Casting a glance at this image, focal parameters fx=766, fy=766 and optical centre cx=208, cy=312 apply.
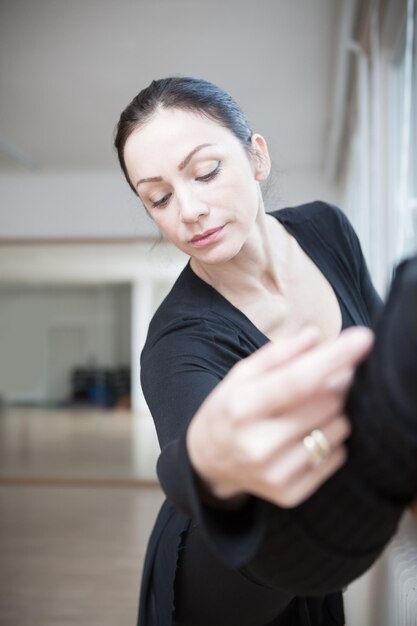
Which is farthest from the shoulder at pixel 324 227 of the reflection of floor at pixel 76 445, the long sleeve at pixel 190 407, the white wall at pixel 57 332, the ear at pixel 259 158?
the white wall at pixel 57 332

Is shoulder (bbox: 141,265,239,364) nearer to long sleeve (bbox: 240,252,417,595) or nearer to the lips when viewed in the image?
the lips

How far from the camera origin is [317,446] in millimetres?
463

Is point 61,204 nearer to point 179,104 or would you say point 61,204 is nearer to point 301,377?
point 179,104

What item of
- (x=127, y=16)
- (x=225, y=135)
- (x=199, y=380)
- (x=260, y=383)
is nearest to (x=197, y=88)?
(x=225, y=135)

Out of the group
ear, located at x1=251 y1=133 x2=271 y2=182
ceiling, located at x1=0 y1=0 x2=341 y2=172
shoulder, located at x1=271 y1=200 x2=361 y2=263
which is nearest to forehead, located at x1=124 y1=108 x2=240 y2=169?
ear, located at x1=251 y1=133 x2=271 y2=182

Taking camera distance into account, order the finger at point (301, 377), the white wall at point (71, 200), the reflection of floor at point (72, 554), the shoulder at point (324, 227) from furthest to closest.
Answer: the white wall at point (71, 200) < the reflection of floor at point (72, 554) < the shoulder at point (324, 227) < the finger at point (301, 377)

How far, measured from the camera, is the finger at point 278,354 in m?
0.44

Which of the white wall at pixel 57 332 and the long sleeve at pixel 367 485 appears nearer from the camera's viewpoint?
the long sleeve at pixel 367 485

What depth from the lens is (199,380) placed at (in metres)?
0.73

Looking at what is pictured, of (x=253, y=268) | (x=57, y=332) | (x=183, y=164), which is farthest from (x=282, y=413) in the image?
(x=57, y=332)

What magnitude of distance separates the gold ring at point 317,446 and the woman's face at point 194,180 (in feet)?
1.17

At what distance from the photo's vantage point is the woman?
44cm

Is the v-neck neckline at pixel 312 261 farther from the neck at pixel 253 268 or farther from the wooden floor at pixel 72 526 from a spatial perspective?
the wooden floor at pixel 72 526

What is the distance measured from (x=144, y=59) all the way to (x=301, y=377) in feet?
14.0
